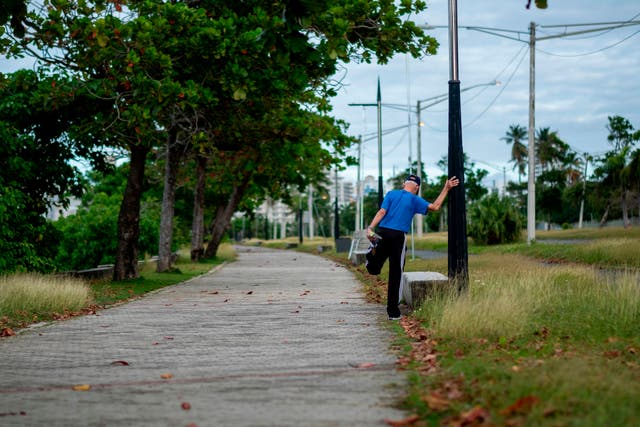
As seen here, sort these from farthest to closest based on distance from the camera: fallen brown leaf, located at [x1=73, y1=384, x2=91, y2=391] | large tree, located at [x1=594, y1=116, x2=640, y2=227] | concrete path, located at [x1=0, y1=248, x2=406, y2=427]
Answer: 1. large tree, located at [x1=594, y1=116, x2=640, y2=227]
2. fallen brown leaf, located at [x1=73, y1=384, x2=91, y2=391]
3. concrete path, located at [x1=0, y1=248, x2=406, y2=427]

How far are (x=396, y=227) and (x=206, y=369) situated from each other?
4204 millimetres

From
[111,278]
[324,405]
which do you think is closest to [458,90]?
[324,405]

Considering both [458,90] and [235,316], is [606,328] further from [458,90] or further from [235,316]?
[235,316]

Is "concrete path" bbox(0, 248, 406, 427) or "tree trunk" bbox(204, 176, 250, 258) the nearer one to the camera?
"concrete path" bbox(0, 248, 406, 427)

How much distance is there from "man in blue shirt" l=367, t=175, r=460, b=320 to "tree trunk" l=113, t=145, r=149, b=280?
10.5 m

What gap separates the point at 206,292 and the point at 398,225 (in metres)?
7.26

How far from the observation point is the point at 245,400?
18.5 feet

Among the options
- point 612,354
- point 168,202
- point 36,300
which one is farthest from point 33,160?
point 612,354

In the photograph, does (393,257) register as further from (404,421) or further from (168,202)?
(168,202)

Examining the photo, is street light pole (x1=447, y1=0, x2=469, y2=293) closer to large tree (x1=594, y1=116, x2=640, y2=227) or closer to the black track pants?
the black track pants

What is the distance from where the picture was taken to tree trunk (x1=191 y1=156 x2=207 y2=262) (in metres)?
31.7

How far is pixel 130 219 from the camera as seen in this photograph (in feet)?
64.8

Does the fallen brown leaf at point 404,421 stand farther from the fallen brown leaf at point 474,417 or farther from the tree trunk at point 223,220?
the tree trunk at point 223,220

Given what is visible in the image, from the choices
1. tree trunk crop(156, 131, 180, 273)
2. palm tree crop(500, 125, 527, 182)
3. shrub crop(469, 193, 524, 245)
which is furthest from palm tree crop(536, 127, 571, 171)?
tree trunk crop(156, 131, 180, 273)
